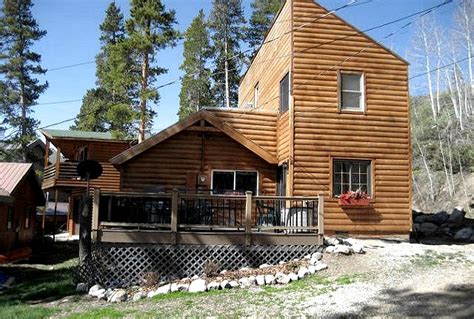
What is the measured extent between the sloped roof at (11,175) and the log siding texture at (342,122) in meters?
10.6

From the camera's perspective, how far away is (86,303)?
9.36 meters

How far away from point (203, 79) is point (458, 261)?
104 ft

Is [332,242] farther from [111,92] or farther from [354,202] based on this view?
[111,92]

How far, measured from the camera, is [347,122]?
14992mm

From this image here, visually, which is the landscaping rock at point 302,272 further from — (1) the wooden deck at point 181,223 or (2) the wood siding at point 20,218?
(2) the wood siding at point 20,218

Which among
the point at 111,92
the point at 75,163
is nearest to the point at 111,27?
the point at 111,92

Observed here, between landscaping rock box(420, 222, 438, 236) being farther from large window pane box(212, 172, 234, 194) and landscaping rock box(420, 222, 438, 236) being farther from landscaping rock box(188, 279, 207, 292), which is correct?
landscaping rock box(188, 279, 207, 292)

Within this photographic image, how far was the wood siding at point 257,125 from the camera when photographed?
15.8m

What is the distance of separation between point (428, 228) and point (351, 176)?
6507mm

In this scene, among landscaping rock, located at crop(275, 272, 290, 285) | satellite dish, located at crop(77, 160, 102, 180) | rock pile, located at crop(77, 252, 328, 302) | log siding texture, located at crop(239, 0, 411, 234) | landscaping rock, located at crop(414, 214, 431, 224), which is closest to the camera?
rock pile, located at crop(77, 252, 328, 302)

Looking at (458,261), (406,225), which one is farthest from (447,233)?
(458,261)

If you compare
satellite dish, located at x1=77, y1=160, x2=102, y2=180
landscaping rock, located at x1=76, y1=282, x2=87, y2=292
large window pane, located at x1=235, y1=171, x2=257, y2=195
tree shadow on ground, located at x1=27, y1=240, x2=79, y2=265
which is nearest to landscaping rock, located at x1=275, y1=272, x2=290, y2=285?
landscaping rock, located at x1=76, y1=282, x2=87, y2=292

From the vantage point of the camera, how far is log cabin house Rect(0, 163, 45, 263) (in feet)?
58.8

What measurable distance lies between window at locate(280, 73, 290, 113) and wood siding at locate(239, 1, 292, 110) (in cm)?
20
